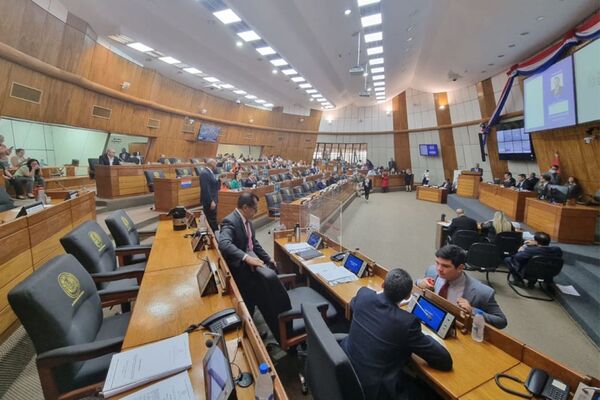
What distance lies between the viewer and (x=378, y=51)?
31.1ft

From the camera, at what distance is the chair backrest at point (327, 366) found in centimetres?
120

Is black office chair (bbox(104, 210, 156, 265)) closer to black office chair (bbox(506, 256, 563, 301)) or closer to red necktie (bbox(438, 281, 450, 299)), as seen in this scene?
red necktie (bbox(438, 281, 450, 299))

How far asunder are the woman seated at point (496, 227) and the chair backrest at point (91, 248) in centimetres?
572

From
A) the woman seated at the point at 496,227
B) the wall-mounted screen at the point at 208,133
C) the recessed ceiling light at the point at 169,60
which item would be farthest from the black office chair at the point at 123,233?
the wall-mounted screen at the point at 208,133

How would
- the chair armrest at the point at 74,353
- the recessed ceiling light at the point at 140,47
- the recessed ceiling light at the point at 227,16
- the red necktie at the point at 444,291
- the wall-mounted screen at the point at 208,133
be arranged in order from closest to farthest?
the chair armrest at the point at 74,353
the red necktie at the point at 444,291
the recessed ceiling light at the point at 227,16
the recessed ceiling light at the point at 140,47
the wall-mounted screen at the point at 208,133

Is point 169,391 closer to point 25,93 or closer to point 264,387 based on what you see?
point 264,387

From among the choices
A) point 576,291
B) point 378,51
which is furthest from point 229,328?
point 378,51

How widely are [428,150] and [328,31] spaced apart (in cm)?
1044

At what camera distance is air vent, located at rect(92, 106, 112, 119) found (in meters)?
7.88

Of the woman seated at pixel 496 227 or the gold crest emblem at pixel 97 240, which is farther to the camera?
the woman seated at pixel 496 227

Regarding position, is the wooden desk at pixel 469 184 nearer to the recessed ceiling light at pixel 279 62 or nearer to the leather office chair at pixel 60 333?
the recessed ceiling light at pixel 279 62

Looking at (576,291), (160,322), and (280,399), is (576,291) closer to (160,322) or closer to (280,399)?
(280,399)

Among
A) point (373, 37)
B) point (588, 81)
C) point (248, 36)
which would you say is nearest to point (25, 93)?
point (248, 36)

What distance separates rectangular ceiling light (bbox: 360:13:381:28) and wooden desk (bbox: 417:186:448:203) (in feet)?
26.1
